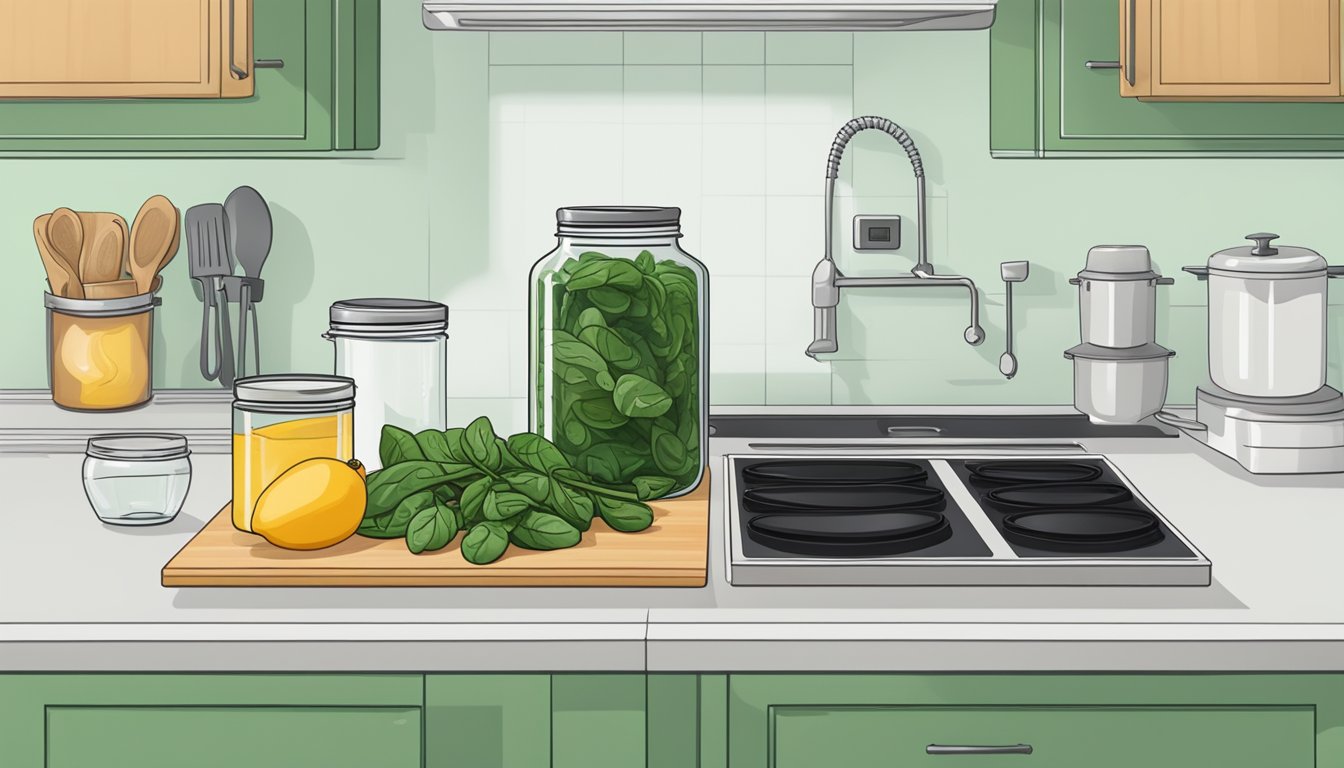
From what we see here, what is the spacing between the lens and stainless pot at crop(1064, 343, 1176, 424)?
82.5 inches

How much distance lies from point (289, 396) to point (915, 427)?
1.05 m

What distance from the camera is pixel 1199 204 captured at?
2.17 meters

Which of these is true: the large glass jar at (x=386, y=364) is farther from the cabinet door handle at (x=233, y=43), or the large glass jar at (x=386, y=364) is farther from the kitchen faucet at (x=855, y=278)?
the kitchen faucet at (x=855, y=278)

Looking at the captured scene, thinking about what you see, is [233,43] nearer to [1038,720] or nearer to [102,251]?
[102,251]

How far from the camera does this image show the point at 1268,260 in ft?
6.11

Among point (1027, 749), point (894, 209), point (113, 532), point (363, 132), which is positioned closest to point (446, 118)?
point (363, 132)

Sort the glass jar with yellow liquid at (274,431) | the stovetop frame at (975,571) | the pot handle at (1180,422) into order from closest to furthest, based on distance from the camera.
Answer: the stovetop frame at (975,571) → the glass jar with yellow liquid at (274,431) → the pot handle at (1180,422)

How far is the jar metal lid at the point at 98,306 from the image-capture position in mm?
2031

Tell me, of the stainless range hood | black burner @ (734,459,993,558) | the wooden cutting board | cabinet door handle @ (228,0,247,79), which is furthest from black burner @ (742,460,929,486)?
cabinet door handle @ (228,0,247,79)

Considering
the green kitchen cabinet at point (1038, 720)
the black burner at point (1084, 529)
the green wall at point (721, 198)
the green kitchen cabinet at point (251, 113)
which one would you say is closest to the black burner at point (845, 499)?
the black burner at point (1084, 529)

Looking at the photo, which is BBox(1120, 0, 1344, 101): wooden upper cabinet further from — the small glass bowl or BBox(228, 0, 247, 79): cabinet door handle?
the small glass bowl

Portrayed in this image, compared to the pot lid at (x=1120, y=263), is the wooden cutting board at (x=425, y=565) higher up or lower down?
lower down

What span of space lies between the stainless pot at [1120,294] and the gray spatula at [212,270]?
139 cm

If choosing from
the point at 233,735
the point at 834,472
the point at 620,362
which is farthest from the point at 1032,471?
the point at 233,735
